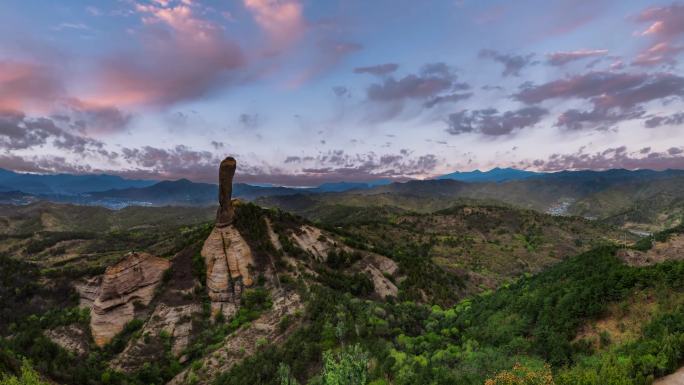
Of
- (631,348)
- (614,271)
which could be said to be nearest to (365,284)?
(614,271)

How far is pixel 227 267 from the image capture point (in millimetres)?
63281

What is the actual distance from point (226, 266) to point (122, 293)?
16.5m

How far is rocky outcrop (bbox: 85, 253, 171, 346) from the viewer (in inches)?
2092

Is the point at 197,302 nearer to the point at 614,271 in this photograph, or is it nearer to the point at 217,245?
the point at 217,245

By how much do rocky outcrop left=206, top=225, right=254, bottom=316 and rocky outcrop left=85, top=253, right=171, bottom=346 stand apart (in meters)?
8.95

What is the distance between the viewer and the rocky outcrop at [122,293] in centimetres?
5312

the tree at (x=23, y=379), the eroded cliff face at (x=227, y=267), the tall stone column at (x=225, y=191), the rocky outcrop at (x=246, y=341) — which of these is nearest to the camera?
the tree at (x=23, y=379)

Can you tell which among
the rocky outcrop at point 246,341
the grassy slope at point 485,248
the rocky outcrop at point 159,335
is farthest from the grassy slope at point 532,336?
the grassy slope at point 485,248

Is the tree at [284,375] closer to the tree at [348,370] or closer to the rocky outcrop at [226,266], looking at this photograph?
the tree at [348,370]

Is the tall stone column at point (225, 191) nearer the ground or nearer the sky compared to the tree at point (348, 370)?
nearer the sky

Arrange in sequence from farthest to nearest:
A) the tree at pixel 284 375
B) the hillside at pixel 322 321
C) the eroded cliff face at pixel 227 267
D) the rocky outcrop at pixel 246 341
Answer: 1. the eroded cliff face at pixel 227 267
2. the rocky outcrop at pixel 246 341
3. the tree at pixel 284 375
4. the hillside at pixel 322 321

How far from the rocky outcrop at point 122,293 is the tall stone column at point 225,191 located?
47.4ft

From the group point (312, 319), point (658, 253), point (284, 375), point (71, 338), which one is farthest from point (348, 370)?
point (658, 253)

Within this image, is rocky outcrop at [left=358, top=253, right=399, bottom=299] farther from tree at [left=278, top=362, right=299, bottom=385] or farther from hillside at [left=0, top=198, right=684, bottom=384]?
tree at [left=278, top=362, right=299, bottom=385]
